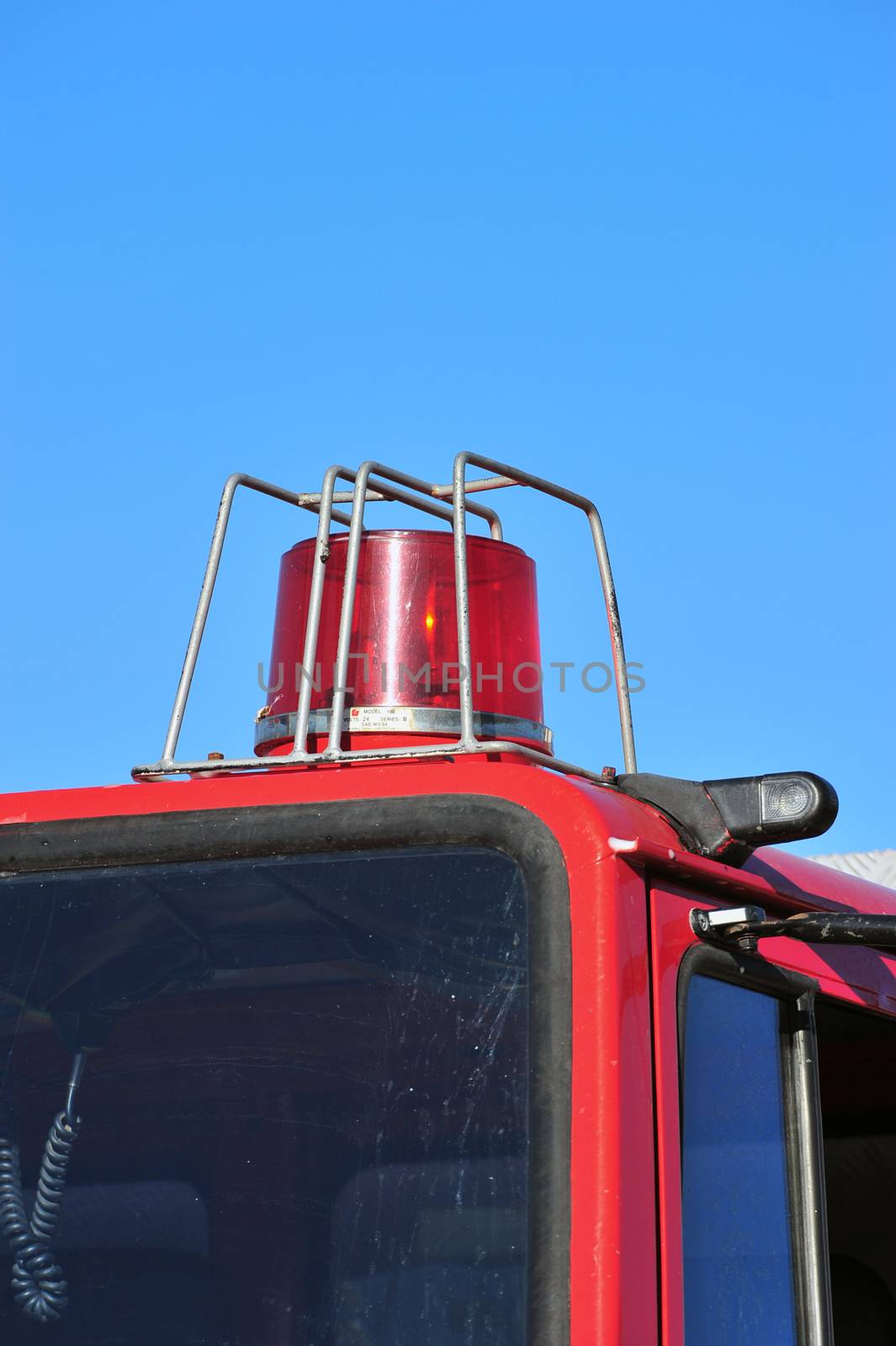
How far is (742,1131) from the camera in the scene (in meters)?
1.97

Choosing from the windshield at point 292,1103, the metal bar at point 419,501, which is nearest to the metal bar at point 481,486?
the metal bar at point 419,501

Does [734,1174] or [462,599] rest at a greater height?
[462,599]

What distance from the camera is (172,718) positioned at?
8.26ft

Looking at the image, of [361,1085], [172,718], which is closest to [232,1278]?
[361,1085]

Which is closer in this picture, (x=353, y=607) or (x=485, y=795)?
(x=485, y=795)

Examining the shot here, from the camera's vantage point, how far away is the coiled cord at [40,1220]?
193cm

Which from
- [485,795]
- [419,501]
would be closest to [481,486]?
[419,501]

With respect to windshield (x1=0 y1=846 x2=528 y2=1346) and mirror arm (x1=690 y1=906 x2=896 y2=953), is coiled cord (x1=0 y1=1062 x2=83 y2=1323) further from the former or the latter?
mirror arm (x1=690 y1=906 x2=896 y2=953)

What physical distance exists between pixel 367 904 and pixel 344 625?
1.75ft

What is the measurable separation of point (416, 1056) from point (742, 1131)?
0.40 meters

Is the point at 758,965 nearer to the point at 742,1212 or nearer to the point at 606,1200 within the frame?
the point at 742,1212

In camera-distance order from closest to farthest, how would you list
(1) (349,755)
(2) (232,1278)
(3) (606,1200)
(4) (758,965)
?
1. (3) (606,1200)
2. (2) (232,1278)
3. (4) (758,965)
4. (1) (349,755)

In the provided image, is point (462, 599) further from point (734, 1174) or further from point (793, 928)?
point (734, 1174)

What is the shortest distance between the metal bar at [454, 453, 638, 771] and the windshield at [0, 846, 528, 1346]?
0.82m
